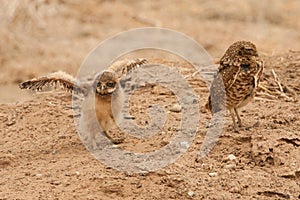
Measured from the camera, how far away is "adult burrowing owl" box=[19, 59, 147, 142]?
609cm

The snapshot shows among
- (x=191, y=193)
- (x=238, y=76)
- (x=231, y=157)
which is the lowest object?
(x=191, y=193)

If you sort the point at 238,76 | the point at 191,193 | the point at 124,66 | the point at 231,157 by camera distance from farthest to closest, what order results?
the point at 124,66 → the point at 238,76 → the point at 231,157 → the point at 191,193

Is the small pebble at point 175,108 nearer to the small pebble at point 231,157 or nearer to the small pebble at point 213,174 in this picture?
the small pebble at point 231,157

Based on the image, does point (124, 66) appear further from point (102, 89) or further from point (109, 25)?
point (109, 25)

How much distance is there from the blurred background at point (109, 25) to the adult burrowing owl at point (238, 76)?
16.5ft

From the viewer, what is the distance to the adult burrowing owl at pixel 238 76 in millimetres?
6016

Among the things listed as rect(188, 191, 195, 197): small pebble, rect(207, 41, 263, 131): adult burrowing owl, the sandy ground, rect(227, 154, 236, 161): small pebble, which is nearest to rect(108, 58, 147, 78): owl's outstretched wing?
the sandy ground

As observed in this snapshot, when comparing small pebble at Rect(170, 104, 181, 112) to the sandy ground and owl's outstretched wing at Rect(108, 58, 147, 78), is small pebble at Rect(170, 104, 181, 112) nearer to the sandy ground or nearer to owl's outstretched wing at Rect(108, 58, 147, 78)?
the sandy ground

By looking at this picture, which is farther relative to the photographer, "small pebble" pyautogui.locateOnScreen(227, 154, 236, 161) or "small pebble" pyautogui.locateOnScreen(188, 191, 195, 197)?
"small pebble" pyautogui.locateOnScreen(227, 154, 236, 161)

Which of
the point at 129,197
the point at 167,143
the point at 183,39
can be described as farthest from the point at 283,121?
the point at 183,39

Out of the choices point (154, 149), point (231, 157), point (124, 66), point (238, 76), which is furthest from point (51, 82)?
point (231, 157)

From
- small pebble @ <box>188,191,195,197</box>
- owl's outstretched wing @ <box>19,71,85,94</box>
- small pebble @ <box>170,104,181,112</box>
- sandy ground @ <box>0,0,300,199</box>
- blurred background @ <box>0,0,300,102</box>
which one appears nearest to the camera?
small pebble @ <box>188,191,195,197</box>

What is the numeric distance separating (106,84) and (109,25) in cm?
782

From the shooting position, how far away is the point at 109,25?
13.8m
